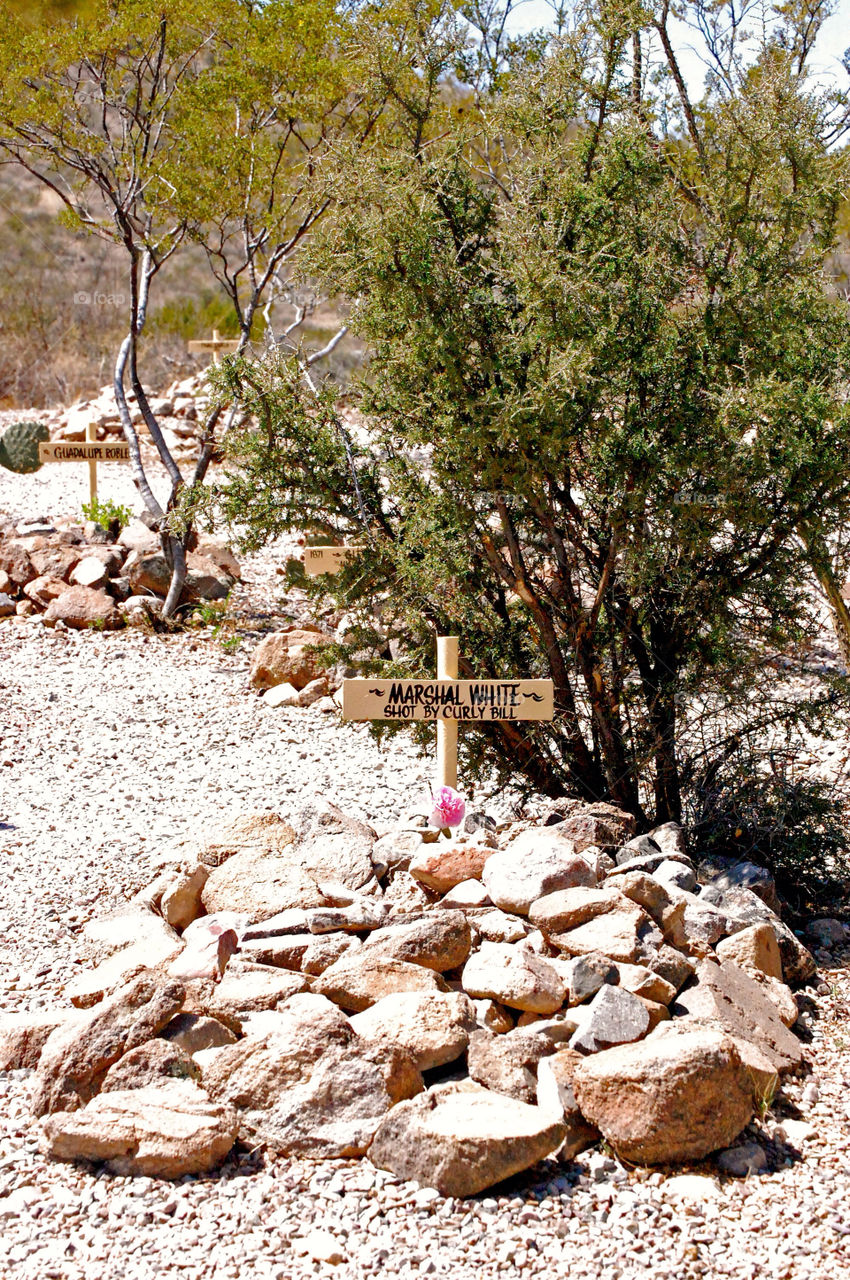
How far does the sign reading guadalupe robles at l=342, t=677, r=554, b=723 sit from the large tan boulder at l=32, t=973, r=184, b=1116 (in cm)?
129

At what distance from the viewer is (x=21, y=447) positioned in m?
13.5

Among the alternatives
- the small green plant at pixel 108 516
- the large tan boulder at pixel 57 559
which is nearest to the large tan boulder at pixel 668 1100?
the large tan boulder at pixel 57 559

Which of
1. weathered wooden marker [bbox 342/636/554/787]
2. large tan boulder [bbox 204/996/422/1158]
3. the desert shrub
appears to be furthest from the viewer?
the desert shrub

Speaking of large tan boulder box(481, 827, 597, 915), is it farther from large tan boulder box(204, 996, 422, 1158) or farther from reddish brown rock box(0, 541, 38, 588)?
reddish brown rock box(0, 541, 38, 588)

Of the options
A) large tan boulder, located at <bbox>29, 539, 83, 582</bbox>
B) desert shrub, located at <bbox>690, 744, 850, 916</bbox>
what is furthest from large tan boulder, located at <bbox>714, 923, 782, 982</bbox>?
large tan boulder, located at <bbox>29, 539, 83, 582</bbox>

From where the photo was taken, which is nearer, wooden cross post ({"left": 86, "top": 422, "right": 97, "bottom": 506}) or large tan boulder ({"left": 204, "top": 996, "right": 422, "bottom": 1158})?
large tan boulder ({"left": 204, "top": 996, "right": 422, "bottom": 1158})

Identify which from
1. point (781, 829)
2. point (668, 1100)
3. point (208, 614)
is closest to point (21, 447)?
point (208, 614)

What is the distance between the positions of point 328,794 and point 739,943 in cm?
244

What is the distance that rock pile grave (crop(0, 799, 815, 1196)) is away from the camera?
310 centimetres

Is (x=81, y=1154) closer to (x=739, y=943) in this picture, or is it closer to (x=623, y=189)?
(x=739, y=943)

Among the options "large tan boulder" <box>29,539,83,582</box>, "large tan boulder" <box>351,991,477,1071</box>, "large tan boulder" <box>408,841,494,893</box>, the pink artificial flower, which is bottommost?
"large tan boulder" <box>351,991,477,1071</box>

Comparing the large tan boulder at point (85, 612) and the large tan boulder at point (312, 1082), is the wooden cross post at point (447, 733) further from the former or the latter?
the large tan boulder at point (85, 612)

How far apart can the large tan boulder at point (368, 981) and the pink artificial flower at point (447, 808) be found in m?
0.95

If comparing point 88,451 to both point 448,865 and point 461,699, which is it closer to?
point 461,699
